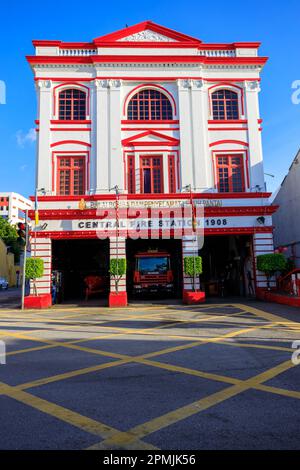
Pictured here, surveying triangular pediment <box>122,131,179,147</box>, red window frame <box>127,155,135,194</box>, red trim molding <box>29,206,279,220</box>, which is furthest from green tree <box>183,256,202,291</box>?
triangular pediment <box>122,131,179,147</box>

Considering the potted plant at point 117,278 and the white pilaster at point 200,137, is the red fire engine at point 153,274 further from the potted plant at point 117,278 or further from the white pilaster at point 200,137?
the white pilaster at point 200,137

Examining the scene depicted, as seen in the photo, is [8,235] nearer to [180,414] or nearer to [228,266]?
[228,266]

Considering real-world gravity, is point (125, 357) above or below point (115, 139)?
below

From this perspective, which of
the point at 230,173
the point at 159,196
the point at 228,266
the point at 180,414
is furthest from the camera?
the point at 228,266

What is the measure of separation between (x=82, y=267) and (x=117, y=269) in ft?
36.6

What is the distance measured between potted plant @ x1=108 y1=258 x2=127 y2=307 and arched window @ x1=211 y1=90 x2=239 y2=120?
10623mm

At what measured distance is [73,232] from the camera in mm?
18781

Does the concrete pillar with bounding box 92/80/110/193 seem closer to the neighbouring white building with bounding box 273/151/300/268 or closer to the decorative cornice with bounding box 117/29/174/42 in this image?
the decorative cornice with bounding box 117/29/174/42

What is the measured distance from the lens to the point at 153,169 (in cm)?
1995

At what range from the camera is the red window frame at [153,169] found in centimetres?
1974

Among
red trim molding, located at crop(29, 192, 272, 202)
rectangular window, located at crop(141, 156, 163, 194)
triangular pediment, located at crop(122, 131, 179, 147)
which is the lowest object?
red trim molding, located at crop(29, 192, 272, 202)

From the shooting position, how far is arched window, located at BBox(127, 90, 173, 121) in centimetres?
2047

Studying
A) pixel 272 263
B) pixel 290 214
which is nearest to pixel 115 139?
pixel 272 263

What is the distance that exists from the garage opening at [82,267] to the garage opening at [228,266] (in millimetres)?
7309
